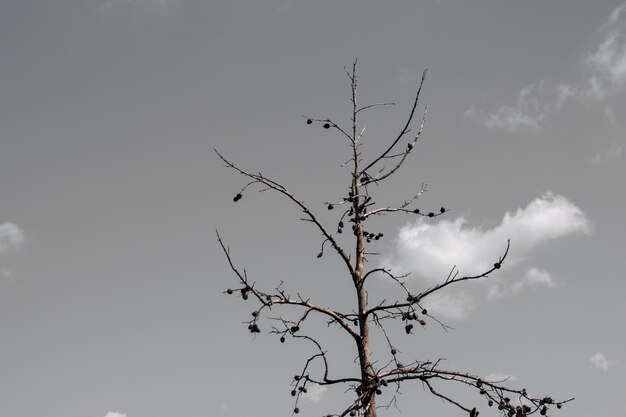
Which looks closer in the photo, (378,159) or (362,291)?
(362,291)

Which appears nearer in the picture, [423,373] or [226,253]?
[226,253]

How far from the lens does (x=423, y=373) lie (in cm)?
720

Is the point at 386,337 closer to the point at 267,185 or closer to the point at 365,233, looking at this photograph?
the point at 365,233

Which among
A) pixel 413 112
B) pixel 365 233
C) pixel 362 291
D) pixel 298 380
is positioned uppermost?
pixel 413 112

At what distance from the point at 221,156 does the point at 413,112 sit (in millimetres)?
2530

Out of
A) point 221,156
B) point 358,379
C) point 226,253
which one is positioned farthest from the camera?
point 221,156

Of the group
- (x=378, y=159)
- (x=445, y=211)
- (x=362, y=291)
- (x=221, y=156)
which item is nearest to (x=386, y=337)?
(x=362, y=291)

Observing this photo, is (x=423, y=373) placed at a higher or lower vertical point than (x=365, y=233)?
lower

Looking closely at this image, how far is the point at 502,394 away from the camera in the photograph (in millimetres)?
7164

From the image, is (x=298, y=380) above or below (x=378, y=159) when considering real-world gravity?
below

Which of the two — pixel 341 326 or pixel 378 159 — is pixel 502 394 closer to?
pixel 341 326

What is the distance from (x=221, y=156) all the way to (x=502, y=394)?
448 cm

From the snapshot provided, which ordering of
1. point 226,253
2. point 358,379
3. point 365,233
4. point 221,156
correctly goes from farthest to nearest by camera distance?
point 365,233 → point 221,156 → point 358,379 → point 226,253

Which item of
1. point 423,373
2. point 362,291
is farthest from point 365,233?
point 423,373
